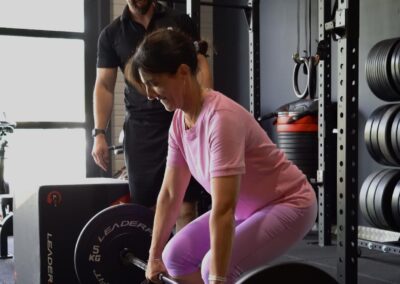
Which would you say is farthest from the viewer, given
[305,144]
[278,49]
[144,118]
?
[278,49]

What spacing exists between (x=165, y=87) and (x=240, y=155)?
10.9 inches

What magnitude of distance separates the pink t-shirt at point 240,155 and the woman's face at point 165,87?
0.08m

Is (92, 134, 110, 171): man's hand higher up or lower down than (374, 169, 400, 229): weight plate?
higher up

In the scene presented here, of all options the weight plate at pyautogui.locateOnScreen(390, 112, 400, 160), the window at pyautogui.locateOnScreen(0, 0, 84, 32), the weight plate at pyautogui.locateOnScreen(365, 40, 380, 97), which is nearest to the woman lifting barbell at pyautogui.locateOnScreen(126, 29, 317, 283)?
the weight plate at pyautogui.locateOnScreen(390, 112, 400, 160)

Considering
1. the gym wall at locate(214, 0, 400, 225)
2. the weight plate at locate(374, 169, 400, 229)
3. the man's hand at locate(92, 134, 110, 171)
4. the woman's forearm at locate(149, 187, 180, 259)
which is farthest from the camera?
the gym wall at locate(214, 0, 400, 225)

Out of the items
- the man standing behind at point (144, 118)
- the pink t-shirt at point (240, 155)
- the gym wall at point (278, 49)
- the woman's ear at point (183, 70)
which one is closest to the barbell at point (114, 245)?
the man standing behind at point (144, 118)

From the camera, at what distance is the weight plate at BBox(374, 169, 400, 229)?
11.5 ft

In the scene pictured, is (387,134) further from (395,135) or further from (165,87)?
(165,87)

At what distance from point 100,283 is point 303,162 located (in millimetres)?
2467

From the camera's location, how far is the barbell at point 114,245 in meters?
2.25

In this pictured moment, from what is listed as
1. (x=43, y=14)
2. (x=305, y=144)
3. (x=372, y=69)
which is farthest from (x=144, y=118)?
(x=43, y=14)

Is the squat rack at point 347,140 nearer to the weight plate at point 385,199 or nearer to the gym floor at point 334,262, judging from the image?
the gym floor at point 334,262

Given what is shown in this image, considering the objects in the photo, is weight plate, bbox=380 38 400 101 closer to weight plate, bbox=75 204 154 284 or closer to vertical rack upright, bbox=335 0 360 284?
vertical rack upright, bbox=335 0 360 284

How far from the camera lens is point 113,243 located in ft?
7.52
